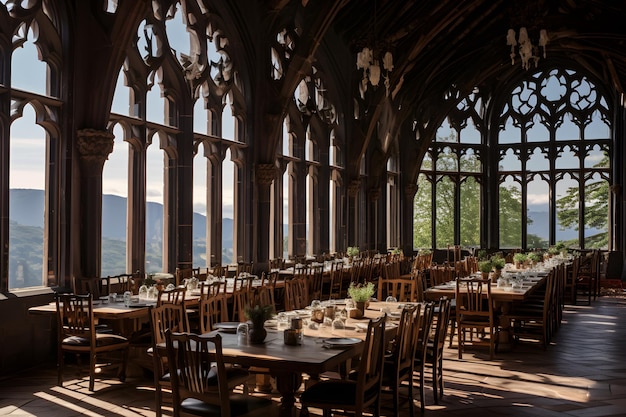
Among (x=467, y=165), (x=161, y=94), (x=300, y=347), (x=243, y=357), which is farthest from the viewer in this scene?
(x=467, y=165)

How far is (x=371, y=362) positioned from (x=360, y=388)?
1.01ft

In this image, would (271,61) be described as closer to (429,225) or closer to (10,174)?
(10,174)

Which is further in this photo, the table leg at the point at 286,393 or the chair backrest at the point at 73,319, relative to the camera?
the chair backrest at the point at 73,319

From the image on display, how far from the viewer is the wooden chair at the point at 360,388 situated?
4.37 metres

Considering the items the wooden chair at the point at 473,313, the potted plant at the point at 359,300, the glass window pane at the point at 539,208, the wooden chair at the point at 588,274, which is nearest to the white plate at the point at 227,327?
the potted plant at the point at 359,300

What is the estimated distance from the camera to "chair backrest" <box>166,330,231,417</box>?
13.1 ft

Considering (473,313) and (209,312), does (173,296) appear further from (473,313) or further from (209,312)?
(473,313)

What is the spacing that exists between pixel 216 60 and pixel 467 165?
12619 millimetres

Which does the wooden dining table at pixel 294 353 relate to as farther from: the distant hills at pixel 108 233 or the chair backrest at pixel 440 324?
the distant hills at pixel 108 233

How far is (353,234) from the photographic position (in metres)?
16.6

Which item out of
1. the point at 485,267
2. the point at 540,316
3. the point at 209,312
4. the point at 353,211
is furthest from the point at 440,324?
the point at 353,211

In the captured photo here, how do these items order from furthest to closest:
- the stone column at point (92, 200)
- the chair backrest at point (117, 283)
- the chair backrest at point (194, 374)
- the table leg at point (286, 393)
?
the chair backrest at point (117, 283) < the stone column at point (92, 200) < the table leg at point (286, 393) < the chair backrest at point (194, 374)

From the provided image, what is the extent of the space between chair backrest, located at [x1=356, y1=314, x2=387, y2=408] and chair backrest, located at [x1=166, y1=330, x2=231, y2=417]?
2.94ft

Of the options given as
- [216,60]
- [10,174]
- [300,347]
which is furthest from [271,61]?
[300,347]
